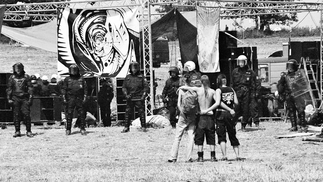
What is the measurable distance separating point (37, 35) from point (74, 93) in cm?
620

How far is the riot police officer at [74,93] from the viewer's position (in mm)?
21969

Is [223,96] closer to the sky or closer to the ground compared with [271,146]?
closer to the sky

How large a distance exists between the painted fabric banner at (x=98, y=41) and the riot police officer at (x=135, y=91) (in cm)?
254

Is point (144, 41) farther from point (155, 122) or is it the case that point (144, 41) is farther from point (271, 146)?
point (271, 146)

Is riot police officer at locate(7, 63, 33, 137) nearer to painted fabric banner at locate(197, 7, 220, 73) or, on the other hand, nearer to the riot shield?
painted fabric banner at locate(197, 7, 220, 73)

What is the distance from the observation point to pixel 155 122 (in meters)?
24.1

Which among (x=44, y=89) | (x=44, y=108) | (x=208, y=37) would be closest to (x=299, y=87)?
(x=208, y=37)

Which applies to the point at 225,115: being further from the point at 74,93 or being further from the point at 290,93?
A: the point at 74,93

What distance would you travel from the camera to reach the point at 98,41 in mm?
25375

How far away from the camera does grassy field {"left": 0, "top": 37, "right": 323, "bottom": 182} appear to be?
42.4 ft

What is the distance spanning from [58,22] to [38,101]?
2691 mm

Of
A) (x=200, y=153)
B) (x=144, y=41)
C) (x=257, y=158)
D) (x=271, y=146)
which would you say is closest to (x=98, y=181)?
(x=200, y=153)

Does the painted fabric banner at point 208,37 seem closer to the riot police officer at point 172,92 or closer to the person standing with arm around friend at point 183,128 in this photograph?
the riot police officer at point 172,92

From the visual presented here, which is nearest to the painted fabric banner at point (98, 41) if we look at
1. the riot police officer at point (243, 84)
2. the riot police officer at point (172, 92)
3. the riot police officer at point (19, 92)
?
the riot police officer at point (172, 92)
